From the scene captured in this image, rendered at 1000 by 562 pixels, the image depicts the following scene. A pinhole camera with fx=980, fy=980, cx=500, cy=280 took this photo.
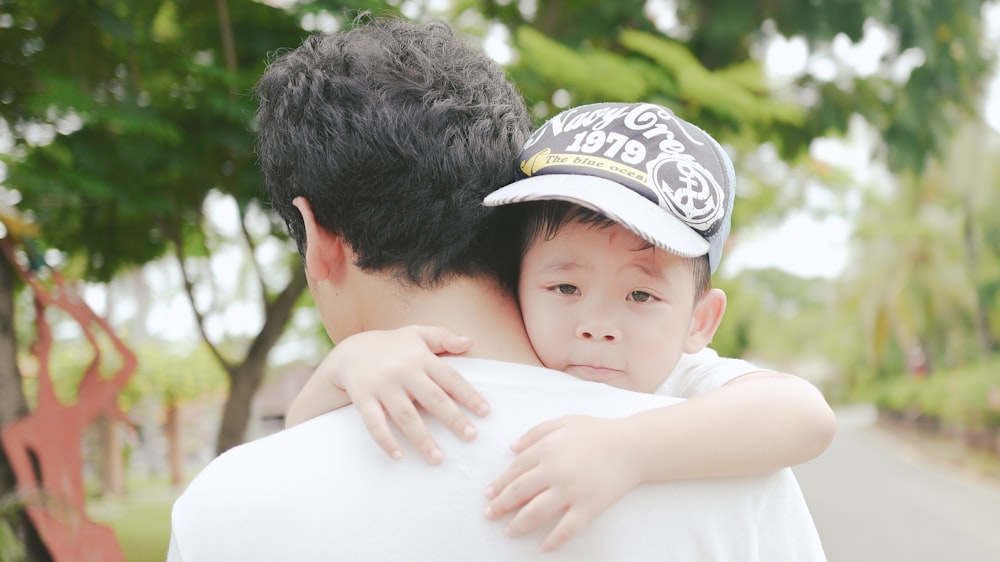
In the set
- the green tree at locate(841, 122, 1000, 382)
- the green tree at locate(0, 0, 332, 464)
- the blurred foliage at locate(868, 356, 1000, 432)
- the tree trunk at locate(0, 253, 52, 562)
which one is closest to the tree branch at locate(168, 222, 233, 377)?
the green tree at locate(0, 0, 332, 464)

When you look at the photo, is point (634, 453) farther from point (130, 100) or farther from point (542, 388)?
point (130, 100)

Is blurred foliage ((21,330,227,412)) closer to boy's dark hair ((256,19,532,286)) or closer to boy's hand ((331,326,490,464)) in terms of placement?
boy's dark hair ((256,19,532,286))

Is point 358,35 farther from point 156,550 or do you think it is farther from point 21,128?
point 156,550

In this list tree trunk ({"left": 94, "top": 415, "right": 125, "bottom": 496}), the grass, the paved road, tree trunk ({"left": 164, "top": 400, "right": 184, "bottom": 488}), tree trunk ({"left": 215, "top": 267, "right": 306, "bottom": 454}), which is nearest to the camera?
tree trunk ({"left": 215, "top": 267, "right": 306, "bottom": 454})

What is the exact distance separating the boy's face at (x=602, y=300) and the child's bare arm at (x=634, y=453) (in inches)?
7.9

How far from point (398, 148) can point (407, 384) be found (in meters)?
0.31

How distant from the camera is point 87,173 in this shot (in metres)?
4.11

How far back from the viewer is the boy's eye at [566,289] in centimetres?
141

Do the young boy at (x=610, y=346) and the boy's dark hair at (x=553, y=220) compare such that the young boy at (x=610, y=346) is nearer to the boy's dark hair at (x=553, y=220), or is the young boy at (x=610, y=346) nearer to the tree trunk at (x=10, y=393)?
the boy's dark hair at (x=553, y=220)

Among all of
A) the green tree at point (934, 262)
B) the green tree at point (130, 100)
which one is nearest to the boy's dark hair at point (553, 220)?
Result: the green tree at point (130, 100)

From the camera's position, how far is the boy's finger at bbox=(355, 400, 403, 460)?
1.12 meters

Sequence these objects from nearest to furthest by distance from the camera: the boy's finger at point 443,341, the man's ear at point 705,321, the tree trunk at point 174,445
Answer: the boy's finger at point 443,341
the man's ear at point 705,321
the tree trunk at point 174,445

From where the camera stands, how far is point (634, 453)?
44.4 inches

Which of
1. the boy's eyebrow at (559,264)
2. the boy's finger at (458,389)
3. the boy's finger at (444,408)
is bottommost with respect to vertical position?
the boy's finger at (444,408)
